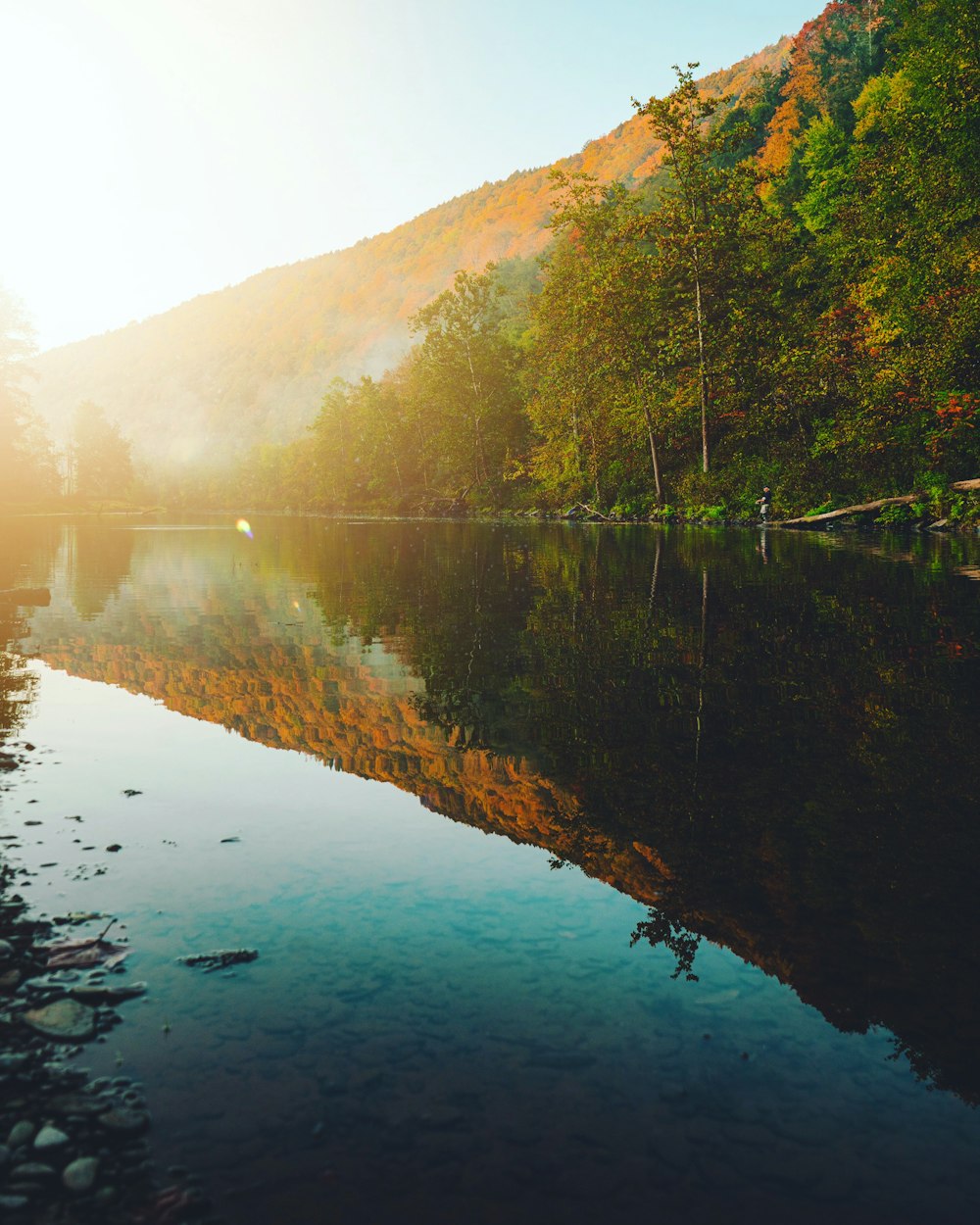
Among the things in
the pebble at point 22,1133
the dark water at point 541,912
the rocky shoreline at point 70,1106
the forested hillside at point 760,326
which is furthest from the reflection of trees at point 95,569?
the forested hillside at point 760,326

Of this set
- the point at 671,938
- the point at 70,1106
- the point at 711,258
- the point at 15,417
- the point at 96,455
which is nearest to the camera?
the point at 70,1106

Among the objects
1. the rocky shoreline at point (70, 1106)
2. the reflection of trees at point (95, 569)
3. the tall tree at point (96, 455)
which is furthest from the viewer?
the tall tree at point (96, 455)

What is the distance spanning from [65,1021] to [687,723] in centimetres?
556

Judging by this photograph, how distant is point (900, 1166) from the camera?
2434 mm

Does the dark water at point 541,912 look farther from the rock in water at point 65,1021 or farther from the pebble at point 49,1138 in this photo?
the pebble at point 49,1138

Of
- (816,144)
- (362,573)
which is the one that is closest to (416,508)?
(816,144)

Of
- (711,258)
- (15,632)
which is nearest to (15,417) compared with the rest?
(711,258)

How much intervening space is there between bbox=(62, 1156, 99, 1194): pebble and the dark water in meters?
0.20

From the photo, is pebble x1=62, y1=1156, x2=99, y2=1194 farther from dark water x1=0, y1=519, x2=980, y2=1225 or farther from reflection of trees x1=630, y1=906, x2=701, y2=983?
reflection of trees x1=630, y1=906, x2=701, y2=983

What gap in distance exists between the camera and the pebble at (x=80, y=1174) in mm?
2326

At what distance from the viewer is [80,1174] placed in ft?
7.77

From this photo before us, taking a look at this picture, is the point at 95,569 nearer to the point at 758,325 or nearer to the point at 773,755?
the point at 773,755

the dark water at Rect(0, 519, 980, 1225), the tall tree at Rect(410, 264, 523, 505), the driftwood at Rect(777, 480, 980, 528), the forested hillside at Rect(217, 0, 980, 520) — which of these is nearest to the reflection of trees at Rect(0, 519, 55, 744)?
the dark water at Rect(0, 519, 980, 1225)

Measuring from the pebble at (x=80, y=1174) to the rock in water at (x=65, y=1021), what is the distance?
69 cm
